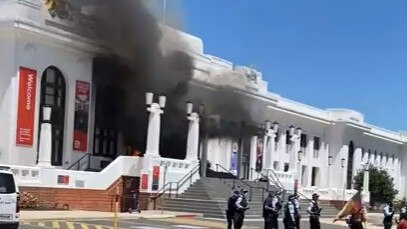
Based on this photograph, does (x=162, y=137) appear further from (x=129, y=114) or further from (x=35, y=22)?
(x=35, y=22)

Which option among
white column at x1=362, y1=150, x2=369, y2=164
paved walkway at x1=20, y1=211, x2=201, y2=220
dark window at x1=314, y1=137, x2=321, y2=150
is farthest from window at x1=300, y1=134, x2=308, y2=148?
paved walkway at x1=20, y1=211, x2=201, y2=220

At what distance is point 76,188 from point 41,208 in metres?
2.35

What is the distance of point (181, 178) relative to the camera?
35344mm

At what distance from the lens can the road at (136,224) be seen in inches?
879

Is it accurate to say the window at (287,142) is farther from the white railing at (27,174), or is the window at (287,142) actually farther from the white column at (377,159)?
the white railing at (27,174)

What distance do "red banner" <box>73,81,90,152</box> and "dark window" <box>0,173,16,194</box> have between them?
61.9 ft

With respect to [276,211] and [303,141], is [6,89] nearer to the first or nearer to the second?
[276,211]

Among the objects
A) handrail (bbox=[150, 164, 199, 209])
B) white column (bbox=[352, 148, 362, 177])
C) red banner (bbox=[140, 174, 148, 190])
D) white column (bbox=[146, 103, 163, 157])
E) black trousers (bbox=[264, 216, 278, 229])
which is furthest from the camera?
white column (bbox=[352, 148, 362, 177])

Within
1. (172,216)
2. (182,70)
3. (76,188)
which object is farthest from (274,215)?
(182,70)

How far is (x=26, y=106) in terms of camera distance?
1287 inches

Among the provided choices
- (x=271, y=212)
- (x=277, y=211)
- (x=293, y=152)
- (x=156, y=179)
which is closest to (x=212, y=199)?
(x=156, y=179)

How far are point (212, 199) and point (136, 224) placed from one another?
8.95 m

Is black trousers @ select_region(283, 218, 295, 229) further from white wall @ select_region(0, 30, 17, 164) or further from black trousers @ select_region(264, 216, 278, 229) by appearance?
white wall @ select_region(0, 30, 17, 164)

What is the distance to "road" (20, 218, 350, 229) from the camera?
2234cm
